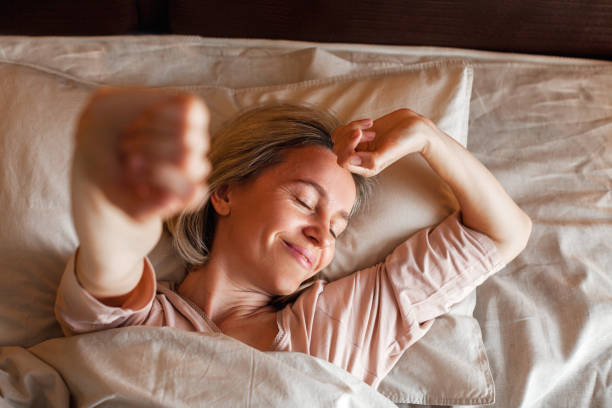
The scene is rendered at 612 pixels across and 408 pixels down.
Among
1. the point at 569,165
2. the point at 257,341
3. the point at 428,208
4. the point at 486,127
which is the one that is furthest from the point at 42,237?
the point at 569,165

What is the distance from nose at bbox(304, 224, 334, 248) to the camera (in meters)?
1.03

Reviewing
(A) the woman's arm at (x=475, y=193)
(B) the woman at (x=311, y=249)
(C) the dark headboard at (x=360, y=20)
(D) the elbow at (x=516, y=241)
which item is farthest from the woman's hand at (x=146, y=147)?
(C) the dark headboard at (x=360, y=20)

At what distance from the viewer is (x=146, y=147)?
1.56 feet

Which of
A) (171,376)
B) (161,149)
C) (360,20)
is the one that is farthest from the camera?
(360,20)

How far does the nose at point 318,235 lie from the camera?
1033mm

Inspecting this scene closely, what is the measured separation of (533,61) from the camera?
4.91 feet

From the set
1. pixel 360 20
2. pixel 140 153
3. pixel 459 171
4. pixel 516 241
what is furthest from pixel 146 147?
pixel 360 20

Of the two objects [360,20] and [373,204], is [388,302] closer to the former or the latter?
[373,204]

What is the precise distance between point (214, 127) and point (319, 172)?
0.34 m

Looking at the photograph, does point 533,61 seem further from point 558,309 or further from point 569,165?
point 558,309

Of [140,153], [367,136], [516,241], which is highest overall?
[140,153]

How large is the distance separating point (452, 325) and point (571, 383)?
273 mm

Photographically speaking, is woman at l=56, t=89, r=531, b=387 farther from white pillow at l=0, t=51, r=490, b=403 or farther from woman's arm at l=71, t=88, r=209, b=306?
woman's arm at l=71, t=88, r=209, b=306

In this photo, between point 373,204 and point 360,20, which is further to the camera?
point 360,20
